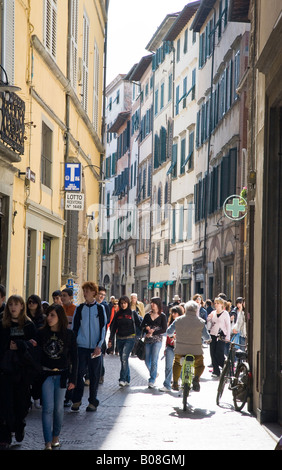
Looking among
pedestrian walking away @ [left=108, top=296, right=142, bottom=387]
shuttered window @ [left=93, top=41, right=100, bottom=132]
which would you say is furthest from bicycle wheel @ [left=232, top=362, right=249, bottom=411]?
shuttered window @ [left=93, top=41, right=100, bottom=132]

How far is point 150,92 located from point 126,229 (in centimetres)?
1103

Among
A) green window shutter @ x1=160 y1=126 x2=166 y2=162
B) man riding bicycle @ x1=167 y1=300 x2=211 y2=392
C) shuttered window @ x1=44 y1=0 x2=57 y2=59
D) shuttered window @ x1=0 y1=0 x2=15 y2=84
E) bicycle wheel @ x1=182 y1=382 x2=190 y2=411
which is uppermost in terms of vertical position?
green window shutter @ x1=160 y1=126 x2=166 y2=162

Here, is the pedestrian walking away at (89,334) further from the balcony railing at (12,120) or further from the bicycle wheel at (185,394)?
the balcony railing at (12,120)

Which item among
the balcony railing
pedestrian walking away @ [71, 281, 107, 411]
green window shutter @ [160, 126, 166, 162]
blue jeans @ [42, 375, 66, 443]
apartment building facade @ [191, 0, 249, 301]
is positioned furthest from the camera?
green window shutter @ [160, 126, 166, 162]

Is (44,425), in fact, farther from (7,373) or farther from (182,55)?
(182,55)

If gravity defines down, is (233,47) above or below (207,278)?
above

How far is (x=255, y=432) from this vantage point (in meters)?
10.8

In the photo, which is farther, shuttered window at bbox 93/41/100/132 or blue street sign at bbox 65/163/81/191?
shuttered window at bbox 93/41/100/132

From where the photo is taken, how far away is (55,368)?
9.37 metres

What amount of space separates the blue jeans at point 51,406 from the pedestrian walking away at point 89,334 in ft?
10.6

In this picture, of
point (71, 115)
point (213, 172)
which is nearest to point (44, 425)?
point (71, 115)

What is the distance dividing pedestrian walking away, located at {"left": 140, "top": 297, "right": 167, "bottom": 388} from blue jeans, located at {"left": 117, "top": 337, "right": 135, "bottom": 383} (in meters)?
0.34

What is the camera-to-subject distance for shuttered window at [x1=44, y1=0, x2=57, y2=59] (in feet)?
63.7

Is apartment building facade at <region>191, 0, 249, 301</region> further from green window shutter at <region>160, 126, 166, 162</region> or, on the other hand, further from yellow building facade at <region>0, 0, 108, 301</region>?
green window shutter at <region>160, 126, 166, 162</region>
